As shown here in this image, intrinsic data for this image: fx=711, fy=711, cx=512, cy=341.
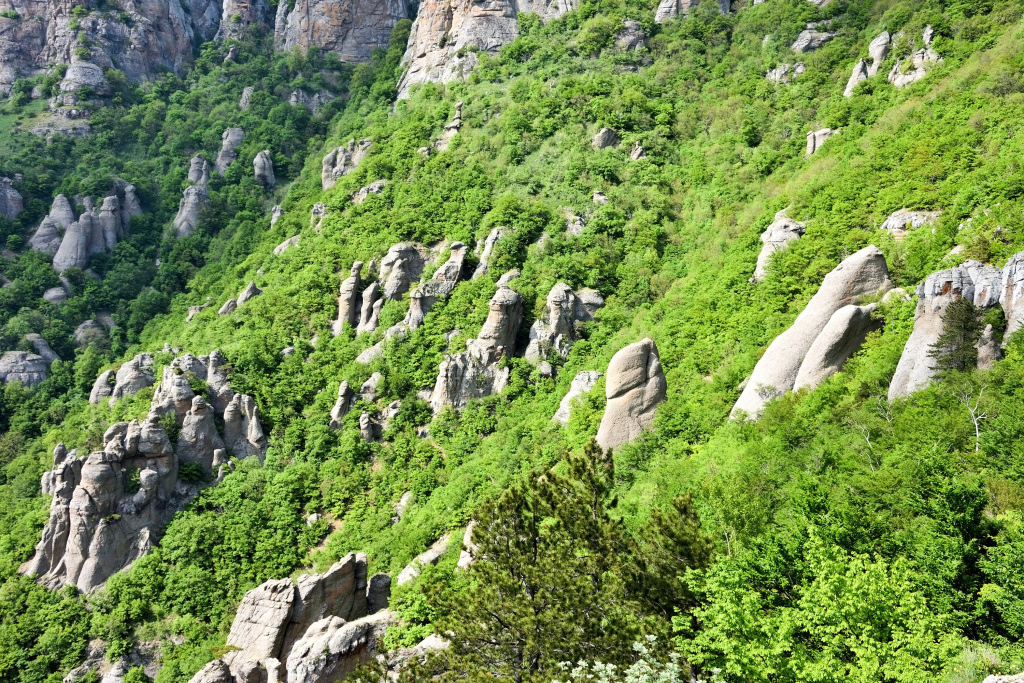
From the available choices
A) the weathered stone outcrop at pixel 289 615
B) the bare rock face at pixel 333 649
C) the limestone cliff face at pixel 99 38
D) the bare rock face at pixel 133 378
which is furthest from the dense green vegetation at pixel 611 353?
the limestone cliff face at pixel 99 38

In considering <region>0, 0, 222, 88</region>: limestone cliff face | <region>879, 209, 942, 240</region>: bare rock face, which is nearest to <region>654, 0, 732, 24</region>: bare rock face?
<region>879, 209, 942, 240</region>: bare rock face

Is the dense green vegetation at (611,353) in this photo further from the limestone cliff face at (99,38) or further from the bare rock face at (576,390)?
the limestone cliff face at (99,38)

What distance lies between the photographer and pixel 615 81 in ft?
226

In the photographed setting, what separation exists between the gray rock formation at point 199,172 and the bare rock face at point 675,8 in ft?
180

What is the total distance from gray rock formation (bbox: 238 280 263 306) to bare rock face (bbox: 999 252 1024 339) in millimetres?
53081

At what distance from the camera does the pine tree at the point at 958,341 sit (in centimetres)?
2373

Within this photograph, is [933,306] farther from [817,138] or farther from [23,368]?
[23,368]

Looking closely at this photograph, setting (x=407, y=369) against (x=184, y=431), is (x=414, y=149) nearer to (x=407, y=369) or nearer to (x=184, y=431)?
(x=407, y=369)

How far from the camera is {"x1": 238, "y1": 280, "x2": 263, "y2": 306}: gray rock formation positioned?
6094 centimetres

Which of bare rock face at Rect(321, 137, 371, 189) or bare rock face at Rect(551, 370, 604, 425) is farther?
bare rock face at Rect(321, 137, 371, 189)

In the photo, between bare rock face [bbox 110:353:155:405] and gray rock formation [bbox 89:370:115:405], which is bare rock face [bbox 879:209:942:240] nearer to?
bare rock face [bbox 110:353:155:405]

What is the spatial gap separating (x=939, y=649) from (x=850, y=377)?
48.3 feet

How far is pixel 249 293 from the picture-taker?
61375 mm

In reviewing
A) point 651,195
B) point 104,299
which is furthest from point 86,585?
point 651,195
